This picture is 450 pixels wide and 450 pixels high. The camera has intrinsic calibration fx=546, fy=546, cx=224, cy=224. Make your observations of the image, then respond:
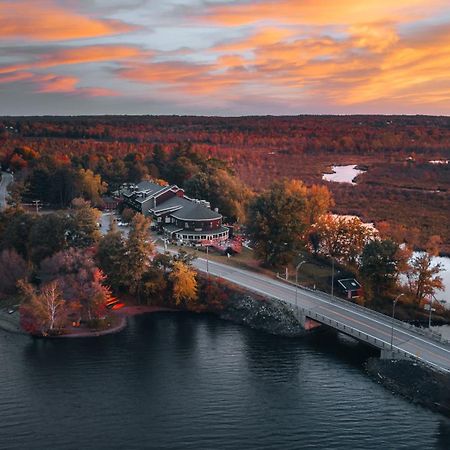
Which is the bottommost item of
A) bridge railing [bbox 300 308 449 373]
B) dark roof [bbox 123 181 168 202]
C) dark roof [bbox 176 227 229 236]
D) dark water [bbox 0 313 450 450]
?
dark water [bbox 0 313 450 450]

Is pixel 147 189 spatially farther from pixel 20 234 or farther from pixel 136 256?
pixel 136 256

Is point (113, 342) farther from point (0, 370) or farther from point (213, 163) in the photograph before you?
point (213, 163)

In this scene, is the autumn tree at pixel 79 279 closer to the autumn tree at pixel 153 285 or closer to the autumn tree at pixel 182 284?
the autumn tree at pixel 153 285

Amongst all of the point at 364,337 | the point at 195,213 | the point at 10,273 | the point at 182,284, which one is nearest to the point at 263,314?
the point at 182,284

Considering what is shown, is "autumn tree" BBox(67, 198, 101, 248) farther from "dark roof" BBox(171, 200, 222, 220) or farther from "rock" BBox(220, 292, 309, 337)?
"rock" BBox(220, 292, 309, 337)

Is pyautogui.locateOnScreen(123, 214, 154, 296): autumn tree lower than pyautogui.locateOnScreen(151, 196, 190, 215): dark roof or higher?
lower

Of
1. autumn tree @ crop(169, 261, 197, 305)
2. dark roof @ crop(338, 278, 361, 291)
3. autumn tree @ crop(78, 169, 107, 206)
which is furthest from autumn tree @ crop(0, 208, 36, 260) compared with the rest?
dark roof @ crop(338, 278, 361, 291)

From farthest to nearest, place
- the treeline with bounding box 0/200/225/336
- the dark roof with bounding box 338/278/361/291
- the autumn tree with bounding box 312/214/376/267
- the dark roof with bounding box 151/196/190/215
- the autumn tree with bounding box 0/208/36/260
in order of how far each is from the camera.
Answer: the dark roof with bounding box 151/196/190/215, the autumn tree with bounding box 312/214/376/267, the autumn tree with bounding box 0/208/36/260, the dark roof with bounding box 338/278/361/291, the treeline with bounding box 0/200/225/336

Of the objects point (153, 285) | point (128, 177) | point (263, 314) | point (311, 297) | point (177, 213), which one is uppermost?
point (128, 177)

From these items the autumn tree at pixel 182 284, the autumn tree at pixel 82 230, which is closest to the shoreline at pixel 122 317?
the autumn tree at pixel 182 284
